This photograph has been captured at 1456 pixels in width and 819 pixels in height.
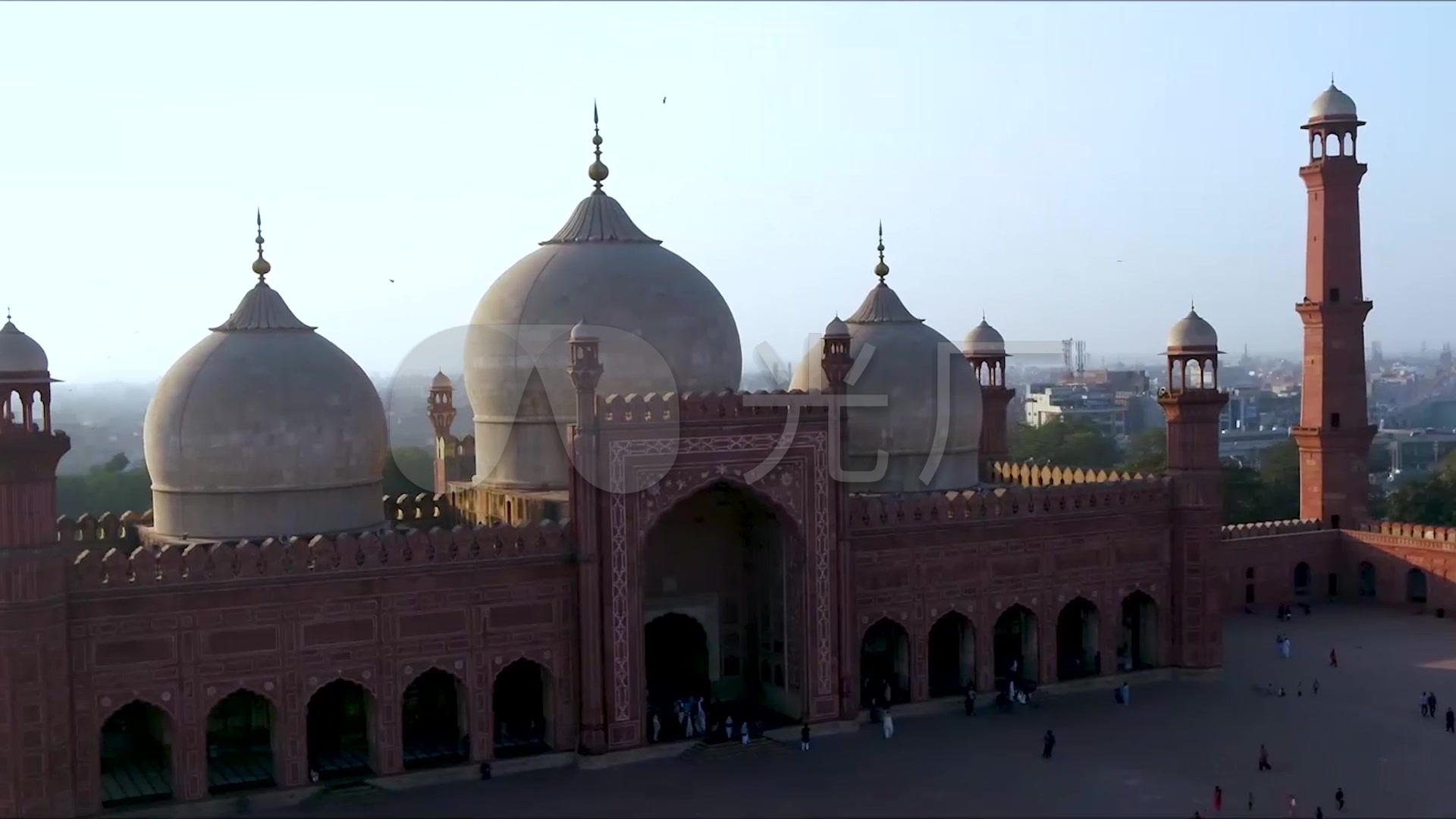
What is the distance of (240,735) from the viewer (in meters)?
17.1

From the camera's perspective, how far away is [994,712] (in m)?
19.5

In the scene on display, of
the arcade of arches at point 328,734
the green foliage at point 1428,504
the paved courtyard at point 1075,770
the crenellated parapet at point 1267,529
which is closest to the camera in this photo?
the paved courtyard at point 1075,770

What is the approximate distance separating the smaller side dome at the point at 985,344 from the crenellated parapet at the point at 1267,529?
5.59m

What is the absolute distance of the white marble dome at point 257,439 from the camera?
17328 mm

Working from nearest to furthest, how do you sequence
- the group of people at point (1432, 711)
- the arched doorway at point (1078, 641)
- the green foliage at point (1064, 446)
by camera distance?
the group of people at point (1432, 711) → the arched doorway at point (1078, 641) → the green foliage at point (1064, 446)

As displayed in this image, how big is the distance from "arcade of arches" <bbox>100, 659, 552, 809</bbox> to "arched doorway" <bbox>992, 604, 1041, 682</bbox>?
6.67 m

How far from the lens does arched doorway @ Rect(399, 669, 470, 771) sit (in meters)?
16.9

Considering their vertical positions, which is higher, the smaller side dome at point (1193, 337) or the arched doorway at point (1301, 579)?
the smaller side dome at point (1193, 337)

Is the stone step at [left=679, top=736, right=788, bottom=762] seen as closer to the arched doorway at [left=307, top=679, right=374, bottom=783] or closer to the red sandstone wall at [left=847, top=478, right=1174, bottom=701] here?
the red sandstone wall at [left=847, top=478, right=1174, bottom=701]

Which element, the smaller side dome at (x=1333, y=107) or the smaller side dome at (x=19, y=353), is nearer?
the smaller side dome at (x=19, y=353)

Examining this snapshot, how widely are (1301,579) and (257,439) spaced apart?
20270 millimetres

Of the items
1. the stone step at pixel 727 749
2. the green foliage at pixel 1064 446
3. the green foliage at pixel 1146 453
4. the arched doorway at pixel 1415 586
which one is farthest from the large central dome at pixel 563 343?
the green foliage at pixel 1064 446

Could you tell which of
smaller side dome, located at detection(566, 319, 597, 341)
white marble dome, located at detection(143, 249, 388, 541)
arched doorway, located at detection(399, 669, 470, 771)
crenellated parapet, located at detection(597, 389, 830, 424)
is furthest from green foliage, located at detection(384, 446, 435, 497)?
crenellated parapet, located at detection(597, 389, 830, 424)

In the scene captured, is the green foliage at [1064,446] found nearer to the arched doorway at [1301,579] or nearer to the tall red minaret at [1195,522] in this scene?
the arched doorway at [1301,579]
